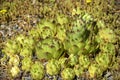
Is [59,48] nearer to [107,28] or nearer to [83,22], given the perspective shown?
[83,22]

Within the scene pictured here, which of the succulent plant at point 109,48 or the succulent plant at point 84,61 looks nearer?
the succulent plant at point 84,61

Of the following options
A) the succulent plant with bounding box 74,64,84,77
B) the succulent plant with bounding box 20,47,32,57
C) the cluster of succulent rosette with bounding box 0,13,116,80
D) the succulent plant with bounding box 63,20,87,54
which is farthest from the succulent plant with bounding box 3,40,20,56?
the succulent plant with bounding box 74,64,84,77

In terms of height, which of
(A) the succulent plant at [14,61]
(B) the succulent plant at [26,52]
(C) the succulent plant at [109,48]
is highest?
(C) the succulent plant at [109,48]

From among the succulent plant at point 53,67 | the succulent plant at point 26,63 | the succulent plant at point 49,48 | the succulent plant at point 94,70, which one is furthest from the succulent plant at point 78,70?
the succulent plant at point 26,63

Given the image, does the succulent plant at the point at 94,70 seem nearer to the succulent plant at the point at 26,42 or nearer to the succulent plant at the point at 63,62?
the succulent plant at the point at 63,62

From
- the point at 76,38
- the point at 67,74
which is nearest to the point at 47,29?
the point at 76,38

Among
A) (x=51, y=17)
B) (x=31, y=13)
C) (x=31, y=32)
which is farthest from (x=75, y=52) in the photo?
(x=31, y=13)

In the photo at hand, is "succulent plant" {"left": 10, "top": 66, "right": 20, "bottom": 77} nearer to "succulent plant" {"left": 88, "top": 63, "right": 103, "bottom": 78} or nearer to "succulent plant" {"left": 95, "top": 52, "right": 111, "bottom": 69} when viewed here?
"succulent plant" {"left": 88, "top": 63, "right": 103, "bottom": 78}

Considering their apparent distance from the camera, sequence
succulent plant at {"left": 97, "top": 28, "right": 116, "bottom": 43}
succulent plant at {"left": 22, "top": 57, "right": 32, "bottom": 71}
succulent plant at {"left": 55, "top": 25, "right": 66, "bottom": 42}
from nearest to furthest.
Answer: succulent plant at {"left": 22, "top": 57, "right": 32, "bottom": 71} < succulent plant at {"left": 97, "top": 28, "right": 116, "bottom": 43} < succulent plant at {"left": 55, "top": 25, "right": 66, "bottom": 42}

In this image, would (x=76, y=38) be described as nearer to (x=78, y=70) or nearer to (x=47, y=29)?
(x=78, y=70)
